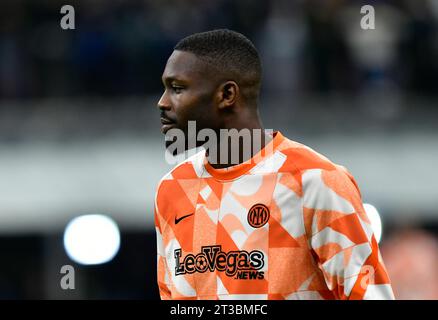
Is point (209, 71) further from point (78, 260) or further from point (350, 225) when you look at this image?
point (78, 260)

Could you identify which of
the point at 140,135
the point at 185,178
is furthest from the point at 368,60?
the point at 185,178

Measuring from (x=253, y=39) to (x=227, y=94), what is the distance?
7150mm

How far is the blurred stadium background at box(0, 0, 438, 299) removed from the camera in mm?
12109

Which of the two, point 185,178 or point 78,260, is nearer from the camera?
point 185,178

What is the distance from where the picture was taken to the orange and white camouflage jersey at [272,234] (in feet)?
15.6

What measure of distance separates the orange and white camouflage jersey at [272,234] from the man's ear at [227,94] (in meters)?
0.27

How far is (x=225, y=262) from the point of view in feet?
16.5

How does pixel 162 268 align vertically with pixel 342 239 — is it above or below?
below

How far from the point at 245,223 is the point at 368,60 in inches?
299

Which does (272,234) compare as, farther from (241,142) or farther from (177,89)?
(177,89)

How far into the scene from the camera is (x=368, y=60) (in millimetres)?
12367

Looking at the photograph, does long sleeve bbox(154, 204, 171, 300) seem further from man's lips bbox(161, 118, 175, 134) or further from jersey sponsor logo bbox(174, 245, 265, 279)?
man's lips bbox(161, 118, 175, 134)

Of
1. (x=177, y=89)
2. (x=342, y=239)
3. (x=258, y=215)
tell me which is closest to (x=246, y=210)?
(x=258, y=215)
